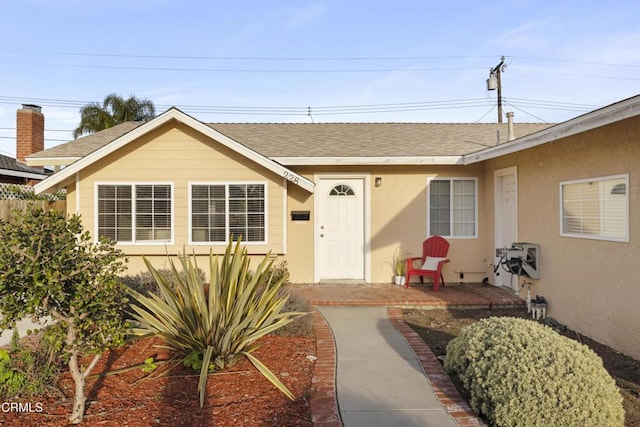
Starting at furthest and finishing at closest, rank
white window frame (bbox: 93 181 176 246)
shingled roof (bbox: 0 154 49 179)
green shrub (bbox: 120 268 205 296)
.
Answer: shingled roof (bbox: 0 154 49 179), white window frame (bbox: 93 181 176 246), green shrub (bbox: 120 268 205 296)

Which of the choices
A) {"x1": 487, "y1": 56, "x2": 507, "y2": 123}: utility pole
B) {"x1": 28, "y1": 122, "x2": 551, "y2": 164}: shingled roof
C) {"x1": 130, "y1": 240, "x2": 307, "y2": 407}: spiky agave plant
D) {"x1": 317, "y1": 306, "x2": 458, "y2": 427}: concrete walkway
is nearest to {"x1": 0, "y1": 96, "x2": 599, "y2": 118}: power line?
{"x1": 487, "y1": 56, "x2": 507, "y2": 123}: utility pole

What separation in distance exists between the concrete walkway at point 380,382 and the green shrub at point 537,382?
1.31 feet

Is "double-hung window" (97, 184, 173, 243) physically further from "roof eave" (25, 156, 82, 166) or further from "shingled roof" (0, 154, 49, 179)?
"shingled roof" (0, 154, 49, 179)

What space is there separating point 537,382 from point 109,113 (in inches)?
981

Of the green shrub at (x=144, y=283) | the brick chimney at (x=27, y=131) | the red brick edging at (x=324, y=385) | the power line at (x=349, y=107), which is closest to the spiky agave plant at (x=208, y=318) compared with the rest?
the red brick edging at (x=324, y=385)

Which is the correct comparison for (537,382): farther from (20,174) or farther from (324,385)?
(20,174)

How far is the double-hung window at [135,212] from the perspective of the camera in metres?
8.24

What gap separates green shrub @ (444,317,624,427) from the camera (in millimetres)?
3113

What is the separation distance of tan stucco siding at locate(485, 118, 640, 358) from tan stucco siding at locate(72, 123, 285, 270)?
473cm

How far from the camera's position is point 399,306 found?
713 centimetres

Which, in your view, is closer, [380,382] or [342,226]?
[380,382]

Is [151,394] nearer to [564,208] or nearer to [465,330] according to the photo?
[465,330]

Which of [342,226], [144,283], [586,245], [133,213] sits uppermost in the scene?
[133,213]

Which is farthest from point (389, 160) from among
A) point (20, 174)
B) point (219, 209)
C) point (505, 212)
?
point (20, 174)
